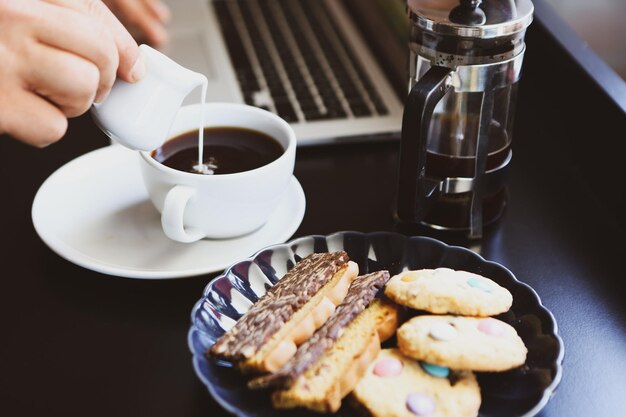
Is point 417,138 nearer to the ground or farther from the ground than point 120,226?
farther from the ground

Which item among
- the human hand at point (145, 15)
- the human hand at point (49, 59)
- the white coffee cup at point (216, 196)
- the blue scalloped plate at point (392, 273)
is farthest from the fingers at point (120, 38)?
the human hand at point (145, 15)

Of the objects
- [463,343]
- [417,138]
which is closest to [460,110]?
[417,138]

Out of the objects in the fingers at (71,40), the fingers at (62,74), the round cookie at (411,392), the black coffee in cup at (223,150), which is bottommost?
the round cookie at (411,392)

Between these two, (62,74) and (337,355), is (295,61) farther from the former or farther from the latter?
(337,355)

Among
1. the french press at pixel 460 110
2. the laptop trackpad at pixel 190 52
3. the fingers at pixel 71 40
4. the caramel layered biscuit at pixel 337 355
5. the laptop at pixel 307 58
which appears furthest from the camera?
the laptop trackpad at pixel 190 52

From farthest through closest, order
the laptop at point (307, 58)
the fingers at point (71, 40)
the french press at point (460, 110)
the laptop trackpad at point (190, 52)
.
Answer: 1. the laptop trackpad at point (190, 52)
2. the laptop at point (307, 58)
3. the french press at point (460, 110)
4. the fingers at point (71, 40)

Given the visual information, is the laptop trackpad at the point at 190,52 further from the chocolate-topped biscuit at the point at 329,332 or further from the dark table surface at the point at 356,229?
the chocolate-topped biscuit at the point at 329,332

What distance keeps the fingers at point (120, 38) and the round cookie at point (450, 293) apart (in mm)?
349

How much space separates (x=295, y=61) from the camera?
1.51 m

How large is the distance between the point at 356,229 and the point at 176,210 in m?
0.26

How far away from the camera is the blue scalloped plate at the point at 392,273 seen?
65cm

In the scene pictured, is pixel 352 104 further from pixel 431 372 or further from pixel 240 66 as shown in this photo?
pixel 431 372

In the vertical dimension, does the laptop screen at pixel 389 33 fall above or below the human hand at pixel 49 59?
below

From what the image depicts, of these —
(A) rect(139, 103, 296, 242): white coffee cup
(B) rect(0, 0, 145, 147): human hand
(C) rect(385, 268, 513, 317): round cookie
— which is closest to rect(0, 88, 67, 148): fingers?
(B) rect(0, 0, 145, 147): human hand
